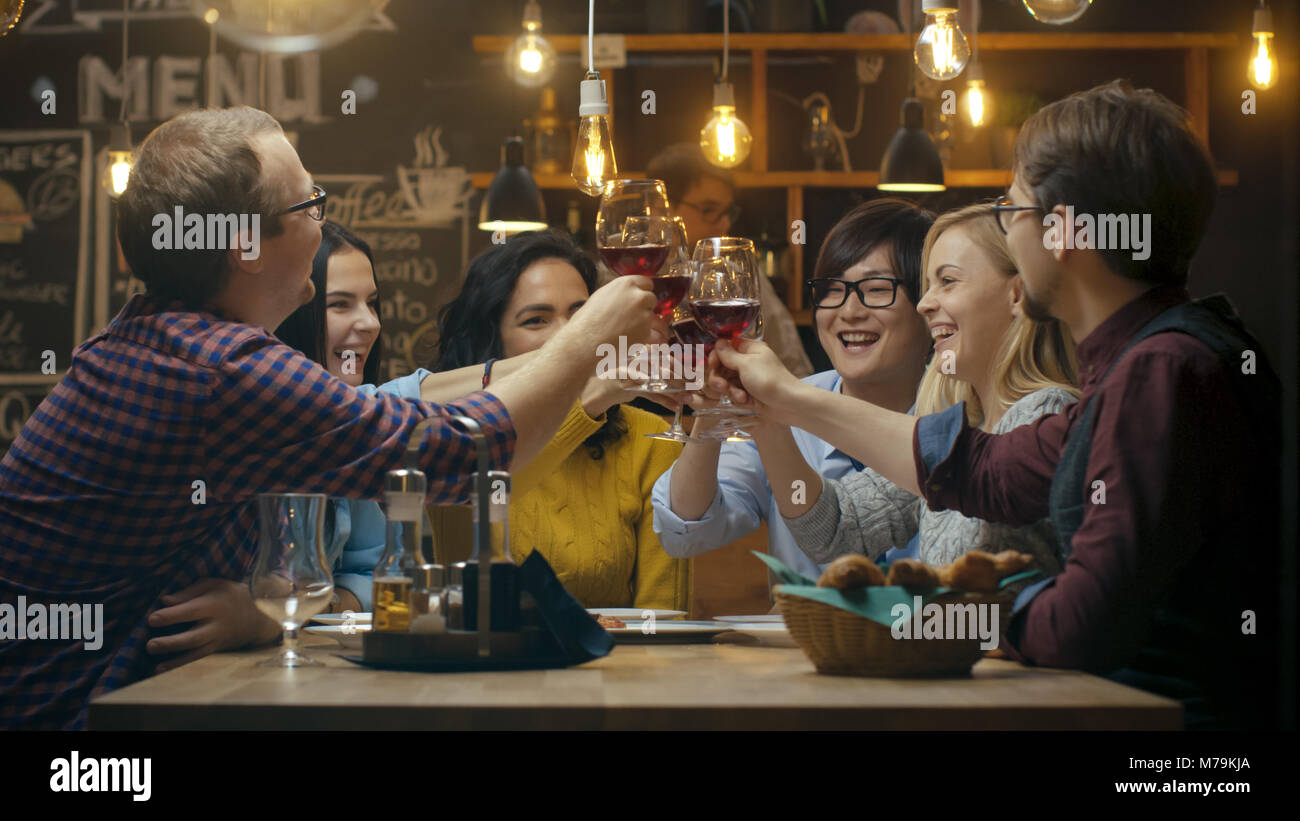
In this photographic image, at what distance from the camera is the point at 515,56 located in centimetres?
437

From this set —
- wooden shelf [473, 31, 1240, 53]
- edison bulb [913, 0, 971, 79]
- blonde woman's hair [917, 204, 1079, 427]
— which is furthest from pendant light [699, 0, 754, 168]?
blonde woman's hair [917, 204, 1079, 427]

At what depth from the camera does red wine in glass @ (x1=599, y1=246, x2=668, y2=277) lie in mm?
1771

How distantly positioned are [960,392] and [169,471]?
1307 mm

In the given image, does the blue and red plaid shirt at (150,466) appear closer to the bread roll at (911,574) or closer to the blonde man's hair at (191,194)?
the blonde man's hair at (191,194)

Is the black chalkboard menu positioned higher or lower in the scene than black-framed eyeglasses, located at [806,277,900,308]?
higher

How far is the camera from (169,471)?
1.58 m

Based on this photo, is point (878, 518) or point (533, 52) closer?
point (878, 518)

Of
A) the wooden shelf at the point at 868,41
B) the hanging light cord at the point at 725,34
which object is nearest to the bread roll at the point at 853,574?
the hanging light cord at the point at 725,34

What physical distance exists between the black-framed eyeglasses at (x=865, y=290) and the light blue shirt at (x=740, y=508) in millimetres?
216

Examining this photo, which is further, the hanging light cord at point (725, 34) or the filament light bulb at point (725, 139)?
the filament light bulb at point (725, 139)

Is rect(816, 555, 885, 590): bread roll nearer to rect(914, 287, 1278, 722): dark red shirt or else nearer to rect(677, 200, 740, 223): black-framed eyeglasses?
rect(914, 287, 1278, 722): dark red shirt

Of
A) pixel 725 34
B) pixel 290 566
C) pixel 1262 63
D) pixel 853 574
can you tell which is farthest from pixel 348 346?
pixel 1262 63

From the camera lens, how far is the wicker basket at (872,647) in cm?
130

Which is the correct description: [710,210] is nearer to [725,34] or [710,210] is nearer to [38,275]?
[725,34]
